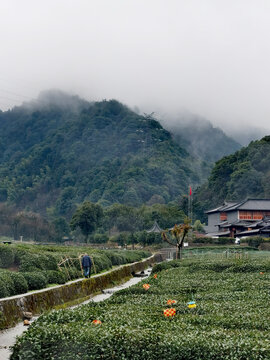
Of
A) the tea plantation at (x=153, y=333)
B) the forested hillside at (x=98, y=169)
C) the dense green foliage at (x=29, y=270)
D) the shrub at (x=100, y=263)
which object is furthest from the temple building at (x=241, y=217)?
the tea plantation at (x=153, y=333)

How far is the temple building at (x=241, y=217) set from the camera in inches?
3280

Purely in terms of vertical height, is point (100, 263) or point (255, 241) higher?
point (255, 241)

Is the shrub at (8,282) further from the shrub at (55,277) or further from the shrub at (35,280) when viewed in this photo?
the shrub at (55,277)

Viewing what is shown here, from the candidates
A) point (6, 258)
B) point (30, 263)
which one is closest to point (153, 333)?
point (30, 263)

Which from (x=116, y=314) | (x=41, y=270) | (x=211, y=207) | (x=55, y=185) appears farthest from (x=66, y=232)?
(x=116, y=314)

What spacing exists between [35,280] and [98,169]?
141 metres

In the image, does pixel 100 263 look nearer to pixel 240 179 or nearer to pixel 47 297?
pixel 47 297

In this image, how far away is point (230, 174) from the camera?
116m

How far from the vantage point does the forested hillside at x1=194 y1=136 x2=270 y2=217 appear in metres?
110

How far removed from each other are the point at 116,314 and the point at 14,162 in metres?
176

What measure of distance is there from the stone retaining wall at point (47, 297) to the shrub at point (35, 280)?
543mm

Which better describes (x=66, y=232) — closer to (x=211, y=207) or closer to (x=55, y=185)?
(x=211, y=207)

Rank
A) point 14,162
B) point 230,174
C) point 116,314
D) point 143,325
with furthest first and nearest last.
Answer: point 14,162
point 230,174
point 116,314
point 143,325

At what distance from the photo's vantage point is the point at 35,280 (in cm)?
1930
